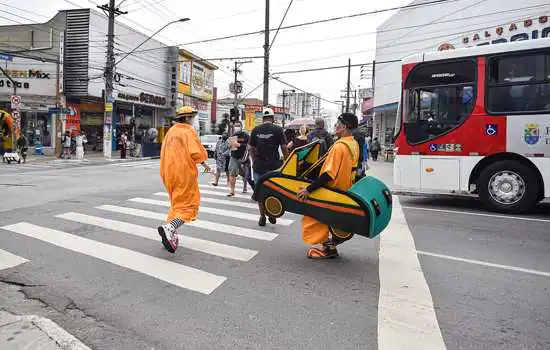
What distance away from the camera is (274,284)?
174 inches

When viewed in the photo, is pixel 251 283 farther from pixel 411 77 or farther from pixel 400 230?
pixel 411 77

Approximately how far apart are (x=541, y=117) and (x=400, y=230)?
3.85 m

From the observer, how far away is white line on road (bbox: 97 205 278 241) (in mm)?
6613

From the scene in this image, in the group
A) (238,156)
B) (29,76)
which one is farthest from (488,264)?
(29,76)

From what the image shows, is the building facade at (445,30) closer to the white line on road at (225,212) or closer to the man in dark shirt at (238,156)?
the man in dark shirt at (238,156)

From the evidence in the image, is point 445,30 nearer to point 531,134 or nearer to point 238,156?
point 531,134

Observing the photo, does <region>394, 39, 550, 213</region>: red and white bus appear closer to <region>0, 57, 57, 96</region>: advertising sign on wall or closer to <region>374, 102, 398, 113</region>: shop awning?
<region>374, 102, 398, 113</region>: shop awning

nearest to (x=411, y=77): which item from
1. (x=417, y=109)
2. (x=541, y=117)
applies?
(x=417, y=109)

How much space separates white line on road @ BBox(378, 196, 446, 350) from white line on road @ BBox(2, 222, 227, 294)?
5.36 ft

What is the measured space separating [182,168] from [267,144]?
2.18 m

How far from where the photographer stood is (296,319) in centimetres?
360

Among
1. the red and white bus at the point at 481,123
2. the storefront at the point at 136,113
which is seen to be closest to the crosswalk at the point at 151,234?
the red and white bus at the point at 481,123

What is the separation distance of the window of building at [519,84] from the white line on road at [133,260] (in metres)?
6.96

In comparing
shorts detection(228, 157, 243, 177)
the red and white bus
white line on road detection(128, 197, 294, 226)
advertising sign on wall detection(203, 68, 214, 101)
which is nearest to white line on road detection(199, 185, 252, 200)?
shorts detection(228, 157, 243, 177)
